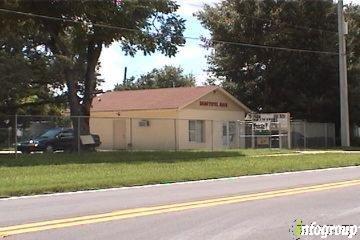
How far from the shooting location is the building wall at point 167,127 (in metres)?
42.3

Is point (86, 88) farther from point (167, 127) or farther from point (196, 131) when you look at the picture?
point (196, 131)

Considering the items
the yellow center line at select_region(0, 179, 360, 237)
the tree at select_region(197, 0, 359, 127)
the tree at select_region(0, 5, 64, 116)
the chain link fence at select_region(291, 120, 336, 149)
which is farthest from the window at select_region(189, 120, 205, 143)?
the yellow center line at select_region(0, 179, 360, 237)

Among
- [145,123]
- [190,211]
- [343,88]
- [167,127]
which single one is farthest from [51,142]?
[190,211]

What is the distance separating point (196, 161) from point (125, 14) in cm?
1009

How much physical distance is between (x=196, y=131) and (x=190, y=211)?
32.4 m

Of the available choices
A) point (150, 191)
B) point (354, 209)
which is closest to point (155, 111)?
point (150, 191)

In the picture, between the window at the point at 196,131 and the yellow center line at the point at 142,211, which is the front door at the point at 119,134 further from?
the yellow center line at the point at 142,211

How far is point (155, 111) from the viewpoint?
1703 inches

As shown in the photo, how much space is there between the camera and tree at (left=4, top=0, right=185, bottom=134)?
31.0 m
